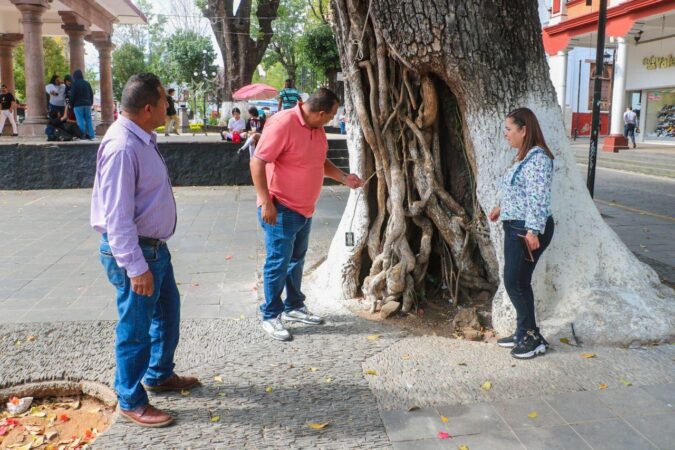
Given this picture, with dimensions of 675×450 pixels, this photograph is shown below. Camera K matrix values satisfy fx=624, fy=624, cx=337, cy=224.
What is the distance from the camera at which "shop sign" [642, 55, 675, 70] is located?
862 inches

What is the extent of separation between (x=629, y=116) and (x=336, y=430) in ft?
71.5

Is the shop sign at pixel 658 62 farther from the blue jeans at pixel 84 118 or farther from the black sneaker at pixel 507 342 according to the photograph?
the black sneaker at pixel 507 342

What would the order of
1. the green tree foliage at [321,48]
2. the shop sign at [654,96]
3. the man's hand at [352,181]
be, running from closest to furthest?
1. the man's hand at [352,181]
2. the shop sign at [654,96]
3. the green tree foliage at [321,48]

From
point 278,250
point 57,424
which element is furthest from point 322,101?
point 57,424

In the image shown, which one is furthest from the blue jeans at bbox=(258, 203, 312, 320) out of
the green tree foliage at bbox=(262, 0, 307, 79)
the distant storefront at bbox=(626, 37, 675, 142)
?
the green tree foliage at bbox=(262, 0, 307, 79)

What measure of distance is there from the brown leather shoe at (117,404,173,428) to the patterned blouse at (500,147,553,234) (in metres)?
2.32

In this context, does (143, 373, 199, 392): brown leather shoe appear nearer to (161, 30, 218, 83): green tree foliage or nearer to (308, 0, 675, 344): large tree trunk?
(308, 0, 675, 344): large tree trunk

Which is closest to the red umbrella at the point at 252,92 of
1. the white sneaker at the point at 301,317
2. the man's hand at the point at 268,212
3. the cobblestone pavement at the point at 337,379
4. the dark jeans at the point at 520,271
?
the cobblestone pavement at the point at 337,379

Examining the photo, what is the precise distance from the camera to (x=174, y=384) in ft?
11.6

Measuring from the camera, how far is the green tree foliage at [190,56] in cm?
3762

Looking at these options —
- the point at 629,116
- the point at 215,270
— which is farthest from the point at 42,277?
the point at 629,116

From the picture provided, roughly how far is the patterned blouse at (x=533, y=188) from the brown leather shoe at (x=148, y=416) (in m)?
2.32

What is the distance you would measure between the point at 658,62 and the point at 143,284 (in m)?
24.0

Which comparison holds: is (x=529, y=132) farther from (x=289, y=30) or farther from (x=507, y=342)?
(x=289, y=30)
